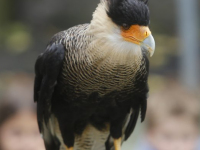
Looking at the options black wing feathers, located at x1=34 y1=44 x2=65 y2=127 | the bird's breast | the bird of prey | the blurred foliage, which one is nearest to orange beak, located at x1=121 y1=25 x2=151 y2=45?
the bird of prey

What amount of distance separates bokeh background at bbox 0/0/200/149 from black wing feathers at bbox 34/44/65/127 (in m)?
2.26

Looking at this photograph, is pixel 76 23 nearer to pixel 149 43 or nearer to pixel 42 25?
pixel 42 25

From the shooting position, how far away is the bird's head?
9.98 ft

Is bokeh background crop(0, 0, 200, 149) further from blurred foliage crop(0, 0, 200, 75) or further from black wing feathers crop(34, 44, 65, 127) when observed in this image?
black wing feathers crop(34, 44, 65, 127)

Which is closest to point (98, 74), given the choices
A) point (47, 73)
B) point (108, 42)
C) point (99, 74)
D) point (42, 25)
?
point (99, 74)

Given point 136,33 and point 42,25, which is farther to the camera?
Answer: point 42,25

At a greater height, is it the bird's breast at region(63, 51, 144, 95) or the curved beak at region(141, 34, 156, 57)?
the curved beak at region(141, 34, 156, 57)

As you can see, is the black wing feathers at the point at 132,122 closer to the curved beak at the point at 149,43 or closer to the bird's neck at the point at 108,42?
the bird's neck at the point at 108,42

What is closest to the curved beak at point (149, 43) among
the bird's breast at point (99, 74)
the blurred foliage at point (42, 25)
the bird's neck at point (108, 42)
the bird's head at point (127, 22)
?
the bird's head at point (127, 22)

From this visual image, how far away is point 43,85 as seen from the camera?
344 centimetres

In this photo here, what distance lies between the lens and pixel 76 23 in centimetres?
812

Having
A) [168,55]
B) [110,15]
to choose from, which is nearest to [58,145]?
[110,15]

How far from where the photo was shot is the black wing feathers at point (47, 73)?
11.0ft

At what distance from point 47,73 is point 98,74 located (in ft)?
1.08
